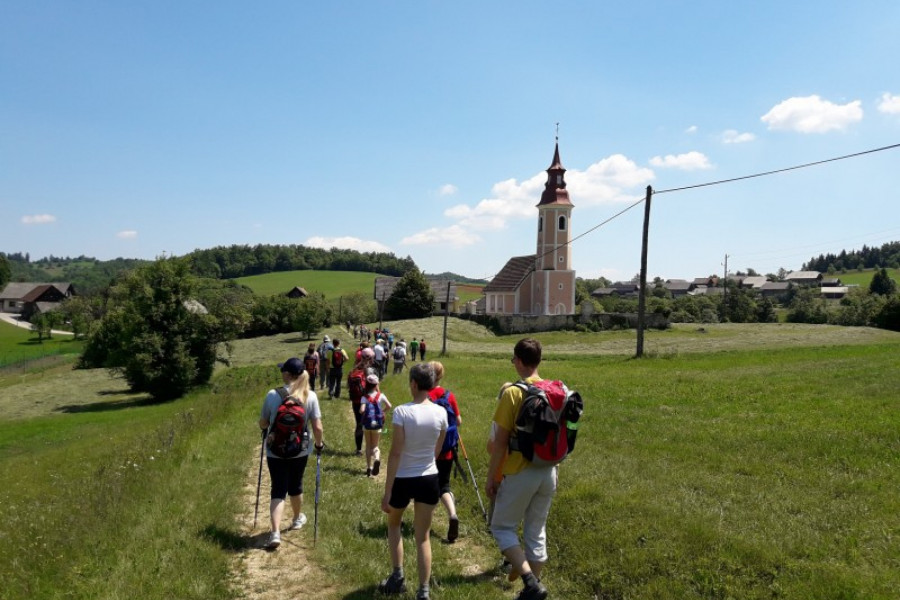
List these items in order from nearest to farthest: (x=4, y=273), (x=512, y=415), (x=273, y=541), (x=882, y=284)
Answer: (x=512, y=415) → (x=273, y=541) → (x=882, y=284) → (x=4, y=273)

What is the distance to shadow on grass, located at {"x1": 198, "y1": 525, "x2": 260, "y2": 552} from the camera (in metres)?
6.52

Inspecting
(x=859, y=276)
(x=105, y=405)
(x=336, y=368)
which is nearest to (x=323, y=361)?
(x=336, y=368)

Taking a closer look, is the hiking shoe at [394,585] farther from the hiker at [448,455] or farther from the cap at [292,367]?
the cap at [292,367]

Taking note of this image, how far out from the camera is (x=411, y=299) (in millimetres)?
72375

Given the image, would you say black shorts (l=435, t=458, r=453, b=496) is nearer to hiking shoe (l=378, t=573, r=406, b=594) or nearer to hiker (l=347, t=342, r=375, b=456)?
hiking shoe (l=378, t=573, r=406, b=594)

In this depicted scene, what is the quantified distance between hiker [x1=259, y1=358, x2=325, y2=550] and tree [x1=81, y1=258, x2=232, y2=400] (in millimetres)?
33016

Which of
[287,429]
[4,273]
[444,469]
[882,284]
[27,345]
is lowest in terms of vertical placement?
[27,345]

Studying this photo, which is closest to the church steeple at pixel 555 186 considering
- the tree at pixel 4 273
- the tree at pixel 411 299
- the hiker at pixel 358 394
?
the tree at pixel 411 299

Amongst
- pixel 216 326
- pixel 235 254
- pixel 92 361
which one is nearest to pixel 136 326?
pixel 216 326

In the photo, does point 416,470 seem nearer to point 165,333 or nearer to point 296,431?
point 296,431

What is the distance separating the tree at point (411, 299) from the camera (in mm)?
72500

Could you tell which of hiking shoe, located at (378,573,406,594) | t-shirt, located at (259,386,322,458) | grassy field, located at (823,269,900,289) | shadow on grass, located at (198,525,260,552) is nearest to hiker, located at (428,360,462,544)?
hiking shoe, located at (378,573,406,594)

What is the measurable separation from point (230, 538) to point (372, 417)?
3008 millimetres

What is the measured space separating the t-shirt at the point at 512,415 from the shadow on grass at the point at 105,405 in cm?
3501
